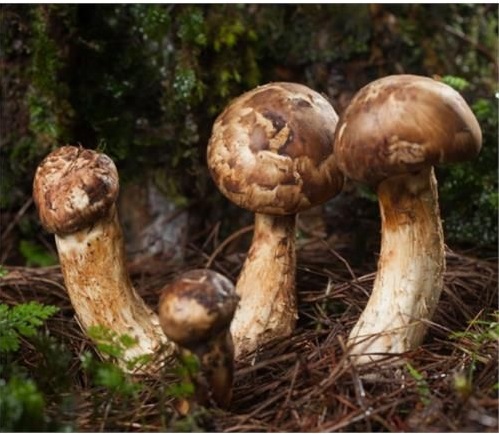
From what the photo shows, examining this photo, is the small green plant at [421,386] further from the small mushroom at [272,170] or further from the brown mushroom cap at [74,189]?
the brown mushroom cap at [74,189]

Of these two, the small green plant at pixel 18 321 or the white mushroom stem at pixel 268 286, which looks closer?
the small green plant at pixel 18 321

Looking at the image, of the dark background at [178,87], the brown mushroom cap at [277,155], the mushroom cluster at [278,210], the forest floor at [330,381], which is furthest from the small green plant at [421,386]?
the dark background at [178,87]

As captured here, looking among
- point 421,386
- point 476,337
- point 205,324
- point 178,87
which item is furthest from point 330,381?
point 178,87

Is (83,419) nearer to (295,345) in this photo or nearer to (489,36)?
(295,345)

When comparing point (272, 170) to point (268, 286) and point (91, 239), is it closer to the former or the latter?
point (268, 286)

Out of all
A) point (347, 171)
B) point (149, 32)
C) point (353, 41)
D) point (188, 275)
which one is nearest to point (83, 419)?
point (188, 275)

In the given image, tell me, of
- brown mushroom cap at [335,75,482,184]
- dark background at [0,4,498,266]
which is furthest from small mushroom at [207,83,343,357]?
dark background at [0,4,498,266]
